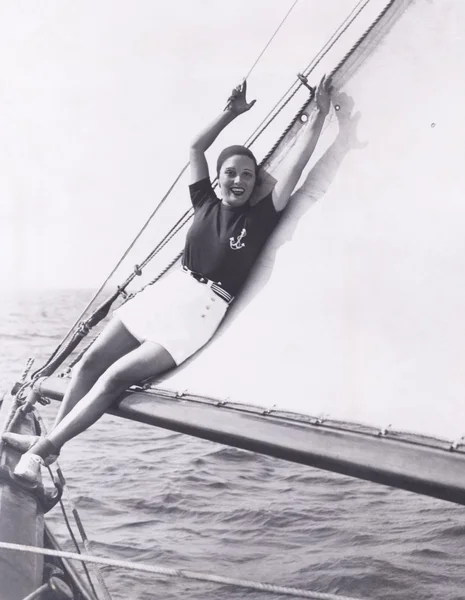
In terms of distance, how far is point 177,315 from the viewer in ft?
8.25

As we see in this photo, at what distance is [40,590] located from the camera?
293 cm

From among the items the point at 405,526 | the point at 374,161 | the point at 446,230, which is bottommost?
the point at 405,526

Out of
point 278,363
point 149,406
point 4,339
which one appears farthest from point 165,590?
point 4,339

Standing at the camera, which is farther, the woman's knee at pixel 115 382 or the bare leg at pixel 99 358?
the bare leg at pixel 99 358

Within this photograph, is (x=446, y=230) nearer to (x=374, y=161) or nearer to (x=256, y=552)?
(x=374, y=161)

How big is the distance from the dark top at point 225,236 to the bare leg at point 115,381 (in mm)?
346

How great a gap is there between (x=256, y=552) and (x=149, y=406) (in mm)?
2740

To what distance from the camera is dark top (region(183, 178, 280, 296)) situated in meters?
2.34

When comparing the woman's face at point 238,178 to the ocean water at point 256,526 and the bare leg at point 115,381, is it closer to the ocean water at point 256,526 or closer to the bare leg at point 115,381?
the bare leg at point 115,381

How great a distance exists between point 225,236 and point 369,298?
654 millimetres

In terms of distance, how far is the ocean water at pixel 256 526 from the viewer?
4.34 m

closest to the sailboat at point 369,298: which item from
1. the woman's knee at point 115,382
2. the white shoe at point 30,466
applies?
the woman's knee at point 115,382

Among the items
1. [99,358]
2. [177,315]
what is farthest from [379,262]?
[99,358]

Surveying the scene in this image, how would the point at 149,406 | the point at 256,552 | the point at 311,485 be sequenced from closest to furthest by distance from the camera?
1. the point at 149,406
2. the point at 256,552
3. the point at 311,485
